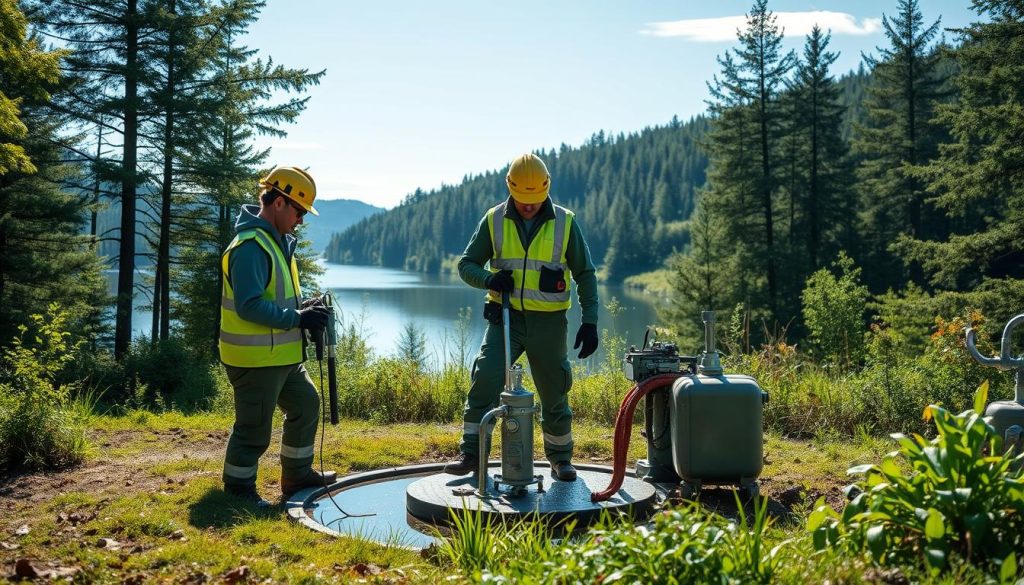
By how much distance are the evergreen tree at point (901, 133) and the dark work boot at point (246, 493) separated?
32.8 metres

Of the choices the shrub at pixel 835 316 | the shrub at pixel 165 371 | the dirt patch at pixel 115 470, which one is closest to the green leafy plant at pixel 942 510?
the dirt patch at pixel 115 470

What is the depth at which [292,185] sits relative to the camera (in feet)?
17.2

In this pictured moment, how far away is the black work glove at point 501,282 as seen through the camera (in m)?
5.41

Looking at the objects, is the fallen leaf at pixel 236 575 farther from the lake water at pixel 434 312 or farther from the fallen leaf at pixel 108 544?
the lake water at pixel 434 312

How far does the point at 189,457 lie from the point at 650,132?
14670cm

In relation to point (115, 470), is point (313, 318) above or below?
above

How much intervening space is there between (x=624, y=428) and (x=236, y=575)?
240 centimetres

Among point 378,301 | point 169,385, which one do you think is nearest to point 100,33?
point 169,385

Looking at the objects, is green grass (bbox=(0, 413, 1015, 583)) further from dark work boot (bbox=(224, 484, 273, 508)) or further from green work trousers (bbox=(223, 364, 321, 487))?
green work trousers (bbox=(223, 364, 321, 487))

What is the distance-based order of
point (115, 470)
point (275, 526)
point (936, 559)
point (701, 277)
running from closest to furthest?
point (936, 559), point (275, 526), point (115, 470), point (701, 277)

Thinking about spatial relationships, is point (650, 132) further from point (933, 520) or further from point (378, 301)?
point (933, 520)

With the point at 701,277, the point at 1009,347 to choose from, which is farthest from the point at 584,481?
the point at 701,277

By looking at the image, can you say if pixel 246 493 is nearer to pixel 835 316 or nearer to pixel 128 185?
pixel 128 185

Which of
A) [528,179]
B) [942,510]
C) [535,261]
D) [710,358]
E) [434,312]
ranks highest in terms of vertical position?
[528,179]
